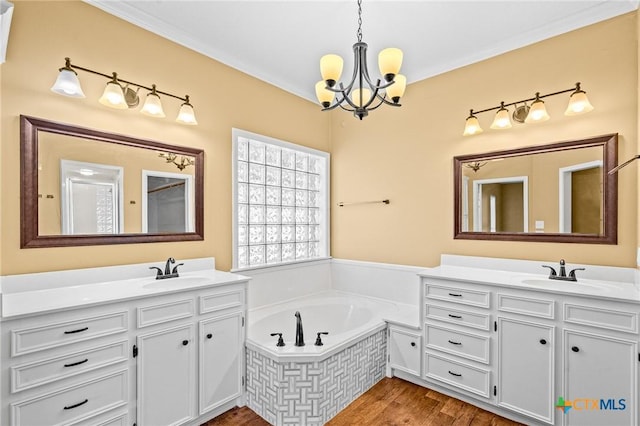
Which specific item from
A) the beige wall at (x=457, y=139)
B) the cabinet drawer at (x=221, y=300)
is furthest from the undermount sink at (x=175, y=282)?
the beige wall at (x=457, y=139)

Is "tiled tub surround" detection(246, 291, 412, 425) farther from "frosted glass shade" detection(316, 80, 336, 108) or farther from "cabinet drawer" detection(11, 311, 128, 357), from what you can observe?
"frosted glass shade" detection(316, 80, 336, 108)

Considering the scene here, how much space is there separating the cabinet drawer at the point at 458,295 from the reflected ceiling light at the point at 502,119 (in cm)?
139

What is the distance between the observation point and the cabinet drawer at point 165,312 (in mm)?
1851

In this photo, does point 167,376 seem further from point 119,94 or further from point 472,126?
point 472,126

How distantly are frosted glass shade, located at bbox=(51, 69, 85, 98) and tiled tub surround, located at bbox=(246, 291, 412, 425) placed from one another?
2.02 m

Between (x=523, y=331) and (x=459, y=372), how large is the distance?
0.59 m

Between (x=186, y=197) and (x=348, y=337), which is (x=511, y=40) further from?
(x=186, y=197)

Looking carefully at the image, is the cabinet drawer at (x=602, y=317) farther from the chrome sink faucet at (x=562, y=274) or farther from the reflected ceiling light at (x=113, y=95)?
the reflected ceiling light at (x=113, y=95)

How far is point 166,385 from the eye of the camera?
6.36ft

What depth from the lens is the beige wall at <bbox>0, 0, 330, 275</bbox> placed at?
1.84m

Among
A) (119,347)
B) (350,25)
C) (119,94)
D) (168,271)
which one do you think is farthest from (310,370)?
(350,25)

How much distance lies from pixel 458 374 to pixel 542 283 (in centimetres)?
92

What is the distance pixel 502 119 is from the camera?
2.57 m

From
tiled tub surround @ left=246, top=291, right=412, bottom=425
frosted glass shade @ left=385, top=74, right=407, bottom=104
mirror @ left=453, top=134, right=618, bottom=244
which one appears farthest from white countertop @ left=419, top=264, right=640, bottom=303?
frosted glass shade @ left=385, top=74, right=407, bottom=104
